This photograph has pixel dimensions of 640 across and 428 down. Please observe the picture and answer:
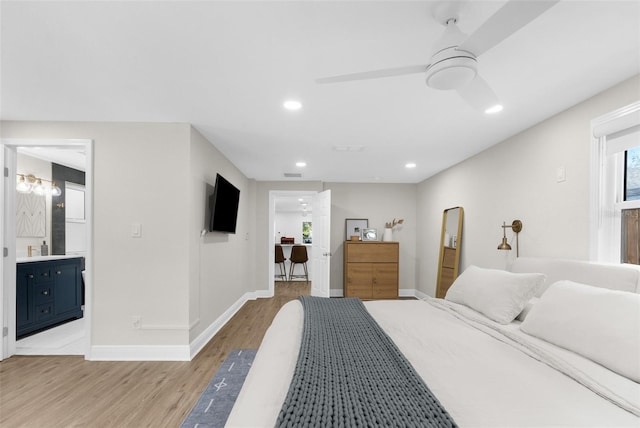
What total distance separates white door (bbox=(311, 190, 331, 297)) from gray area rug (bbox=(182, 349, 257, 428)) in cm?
239

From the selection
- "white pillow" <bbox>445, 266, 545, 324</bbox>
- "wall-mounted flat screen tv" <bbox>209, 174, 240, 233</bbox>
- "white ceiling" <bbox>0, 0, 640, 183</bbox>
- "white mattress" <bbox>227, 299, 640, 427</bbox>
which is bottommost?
"white mattress" <bbox>227, 299, 640, 427</bbox>

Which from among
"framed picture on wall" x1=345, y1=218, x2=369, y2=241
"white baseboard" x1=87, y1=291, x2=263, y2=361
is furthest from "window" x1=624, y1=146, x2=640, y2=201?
"framed picture on wall" x1=345, y1=218, x2=369, y2=241

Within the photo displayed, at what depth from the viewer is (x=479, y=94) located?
1565mm

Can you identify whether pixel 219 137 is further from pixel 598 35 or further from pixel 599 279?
pixel 599 279

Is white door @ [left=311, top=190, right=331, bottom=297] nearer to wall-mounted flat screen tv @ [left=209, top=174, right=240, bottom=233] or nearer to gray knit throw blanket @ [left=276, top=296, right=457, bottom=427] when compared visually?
wall-mounted flat screen tv @ [left=209, top=174, right=240, bottom=233]

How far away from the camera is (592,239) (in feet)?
7.46

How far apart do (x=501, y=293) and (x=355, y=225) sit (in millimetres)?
4173

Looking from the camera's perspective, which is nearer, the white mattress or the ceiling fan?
the white mattress

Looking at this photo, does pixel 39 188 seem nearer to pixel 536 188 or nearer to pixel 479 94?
pixel 479 94

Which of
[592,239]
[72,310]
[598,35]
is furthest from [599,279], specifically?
[72,310]

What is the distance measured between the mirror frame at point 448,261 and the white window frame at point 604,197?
6.74 ft

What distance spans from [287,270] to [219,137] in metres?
6.19

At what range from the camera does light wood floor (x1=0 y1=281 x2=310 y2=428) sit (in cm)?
204

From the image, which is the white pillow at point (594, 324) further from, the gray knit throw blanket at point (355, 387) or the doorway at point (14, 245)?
the doorway at point (14, 245)
